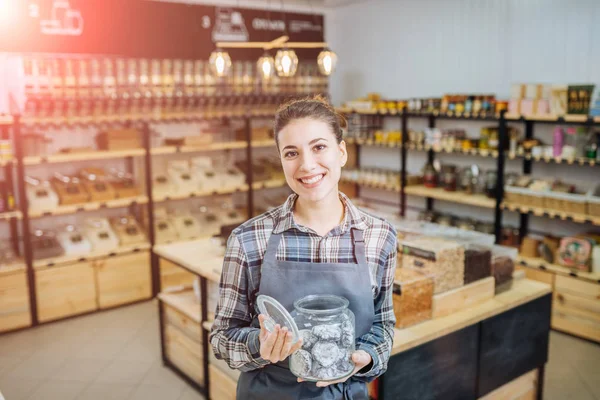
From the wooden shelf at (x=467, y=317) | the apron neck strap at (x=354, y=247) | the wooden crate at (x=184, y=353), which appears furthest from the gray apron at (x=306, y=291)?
the wooden crate at (x=184, y=353)

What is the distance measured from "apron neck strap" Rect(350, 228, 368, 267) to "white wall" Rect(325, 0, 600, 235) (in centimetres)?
391

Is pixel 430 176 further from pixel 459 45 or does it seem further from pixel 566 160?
pixel 566 160

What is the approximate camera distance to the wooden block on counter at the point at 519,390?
3168 mm

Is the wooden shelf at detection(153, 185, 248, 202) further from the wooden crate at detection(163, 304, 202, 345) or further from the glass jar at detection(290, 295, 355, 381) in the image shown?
the glass jar at detection(290, 295, 355, 381)

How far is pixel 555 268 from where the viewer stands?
476 cm

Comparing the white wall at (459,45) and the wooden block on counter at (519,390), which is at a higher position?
the white wall at (459,45)

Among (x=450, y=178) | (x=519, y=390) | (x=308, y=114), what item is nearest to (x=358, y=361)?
(x=308, y=114)

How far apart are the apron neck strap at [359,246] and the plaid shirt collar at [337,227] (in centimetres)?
2

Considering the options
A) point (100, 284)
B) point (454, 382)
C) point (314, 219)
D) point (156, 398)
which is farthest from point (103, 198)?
point (314, 219)

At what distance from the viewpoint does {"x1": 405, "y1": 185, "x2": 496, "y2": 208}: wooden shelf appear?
5.27 m

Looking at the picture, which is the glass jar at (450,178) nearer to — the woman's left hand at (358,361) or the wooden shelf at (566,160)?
the wooden shelf at (566,160)

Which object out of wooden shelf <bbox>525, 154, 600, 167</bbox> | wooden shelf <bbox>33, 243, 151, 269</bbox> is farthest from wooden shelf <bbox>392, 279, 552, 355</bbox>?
wooden shelf <bbox>33, 243, 151, 269</bbox>

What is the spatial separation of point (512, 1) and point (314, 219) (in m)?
4.46

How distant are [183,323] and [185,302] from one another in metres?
0.15
